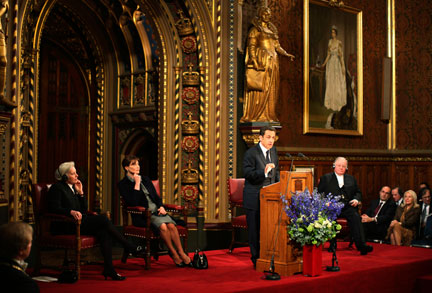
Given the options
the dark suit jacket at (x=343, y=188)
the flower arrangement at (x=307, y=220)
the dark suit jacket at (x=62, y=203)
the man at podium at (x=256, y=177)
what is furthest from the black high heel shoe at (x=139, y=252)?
the dark suit jacket at (x=343, y=188)

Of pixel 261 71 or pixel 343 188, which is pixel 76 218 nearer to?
pixel 343 188

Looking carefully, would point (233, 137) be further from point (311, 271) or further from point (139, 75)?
point (311, 271)

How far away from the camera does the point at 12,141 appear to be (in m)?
6.55

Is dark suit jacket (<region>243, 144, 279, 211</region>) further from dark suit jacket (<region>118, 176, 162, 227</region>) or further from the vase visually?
dark suit jacket (<region>118, 176, 162, 227</region>)

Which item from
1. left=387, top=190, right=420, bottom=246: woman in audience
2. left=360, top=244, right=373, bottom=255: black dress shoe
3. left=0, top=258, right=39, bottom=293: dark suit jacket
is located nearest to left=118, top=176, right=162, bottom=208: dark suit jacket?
left=360, top=244, right=373, bottom=255: black dress shoe

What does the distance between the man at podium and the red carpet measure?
38cm

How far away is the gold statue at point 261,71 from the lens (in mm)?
8305

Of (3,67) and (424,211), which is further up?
(3,67)

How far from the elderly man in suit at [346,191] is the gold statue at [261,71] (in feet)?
4.45

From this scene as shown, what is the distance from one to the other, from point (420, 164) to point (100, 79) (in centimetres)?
570

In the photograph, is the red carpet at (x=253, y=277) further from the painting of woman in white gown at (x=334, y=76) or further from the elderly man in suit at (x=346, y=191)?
the painting of woman in white gown at (x=334, y=76)

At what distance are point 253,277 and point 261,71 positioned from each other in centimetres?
345

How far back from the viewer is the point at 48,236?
5.75 metres

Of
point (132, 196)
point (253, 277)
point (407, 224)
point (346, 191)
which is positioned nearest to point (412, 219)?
point (407, 224)
